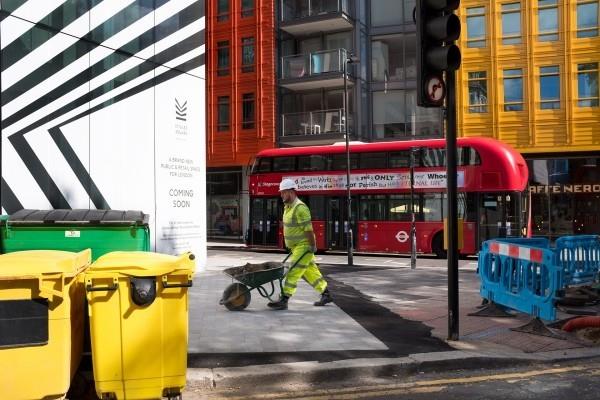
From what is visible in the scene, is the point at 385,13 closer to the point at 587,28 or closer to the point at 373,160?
the point at 587,28

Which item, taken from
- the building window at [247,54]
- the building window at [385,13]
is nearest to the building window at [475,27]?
the building window at [385,13]

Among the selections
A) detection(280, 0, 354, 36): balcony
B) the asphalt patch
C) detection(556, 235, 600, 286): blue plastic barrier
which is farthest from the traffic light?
detection(280, 0, 354, 36): balcony

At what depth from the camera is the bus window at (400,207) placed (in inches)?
797

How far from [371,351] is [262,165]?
57.5 ft

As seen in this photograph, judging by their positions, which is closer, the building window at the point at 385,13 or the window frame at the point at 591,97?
the window frame at the point at 591,97

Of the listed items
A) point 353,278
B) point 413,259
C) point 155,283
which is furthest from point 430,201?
point 155,283

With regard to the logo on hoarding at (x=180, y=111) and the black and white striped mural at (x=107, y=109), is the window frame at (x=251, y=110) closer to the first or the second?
the black and white striped mural at (x=107, y=109)

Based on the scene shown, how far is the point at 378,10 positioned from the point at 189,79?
19742mm

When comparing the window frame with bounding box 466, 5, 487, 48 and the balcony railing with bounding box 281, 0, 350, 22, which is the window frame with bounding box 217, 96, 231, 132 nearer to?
the balcony railing with bounding box 281, 0, 350, 22

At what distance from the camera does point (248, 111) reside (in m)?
31.4

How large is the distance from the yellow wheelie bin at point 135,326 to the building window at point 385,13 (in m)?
27.9

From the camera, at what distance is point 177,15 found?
12.8 meters

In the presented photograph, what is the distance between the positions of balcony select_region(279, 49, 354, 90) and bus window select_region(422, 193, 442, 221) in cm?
1085

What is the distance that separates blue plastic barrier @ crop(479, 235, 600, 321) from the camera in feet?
22.7
